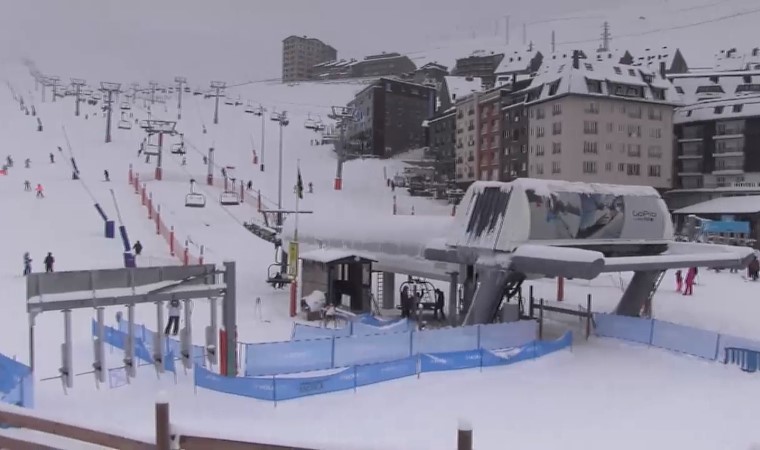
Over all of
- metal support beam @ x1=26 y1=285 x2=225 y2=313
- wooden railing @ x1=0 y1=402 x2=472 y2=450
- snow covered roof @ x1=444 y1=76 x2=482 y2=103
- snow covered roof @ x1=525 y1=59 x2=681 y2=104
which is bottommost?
metal support beam @ x1=26 y1=285 x2=225 y2=313

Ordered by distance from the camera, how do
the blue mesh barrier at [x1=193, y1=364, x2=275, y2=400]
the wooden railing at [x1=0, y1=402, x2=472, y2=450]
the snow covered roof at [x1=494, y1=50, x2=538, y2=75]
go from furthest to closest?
1. the snow covered roof at [x1=494, y1=50, x2=538, y2=75]
2. the blue mesh barrier at [x1=193, y1=364, x2=275, y2=400]
3. the wooden railing at [x1=0, y1=402, x2=472, y2=450]

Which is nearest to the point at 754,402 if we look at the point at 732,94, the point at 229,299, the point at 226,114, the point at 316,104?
the point at 229,299

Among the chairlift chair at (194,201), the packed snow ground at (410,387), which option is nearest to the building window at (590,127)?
the packed snow ground at (410,387)

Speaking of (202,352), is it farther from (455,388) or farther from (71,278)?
(455,388)

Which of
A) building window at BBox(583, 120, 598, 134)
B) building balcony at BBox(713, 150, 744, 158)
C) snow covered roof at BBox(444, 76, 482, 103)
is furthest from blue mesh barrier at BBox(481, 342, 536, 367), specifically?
A: snow covered roof at BBox(444, 76, 482, 103)

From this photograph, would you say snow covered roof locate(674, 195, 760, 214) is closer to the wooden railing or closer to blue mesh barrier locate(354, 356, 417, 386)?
blue mesh barrier locate(354, 356, 417, 386)

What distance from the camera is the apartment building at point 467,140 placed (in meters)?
70.9

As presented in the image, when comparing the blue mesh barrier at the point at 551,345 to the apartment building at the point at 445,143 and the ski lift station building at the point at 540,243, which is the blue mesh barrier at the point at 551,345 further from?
the apartment building at the point at 445,143

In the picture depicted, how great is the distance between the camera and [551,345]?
18516mm

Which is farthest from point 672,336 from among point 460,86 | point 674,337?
point 460,86

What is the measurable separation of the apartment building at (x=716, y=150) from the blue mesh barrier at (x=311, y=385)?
5575 centimetres

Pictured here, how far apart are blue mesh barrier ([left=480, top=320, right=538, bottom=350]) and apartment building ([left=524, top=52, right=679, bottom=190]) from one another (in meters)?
41.9

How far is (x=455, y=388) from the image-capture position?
14.9 metres

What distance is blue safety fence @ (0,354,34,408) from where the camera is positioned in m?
11.9
